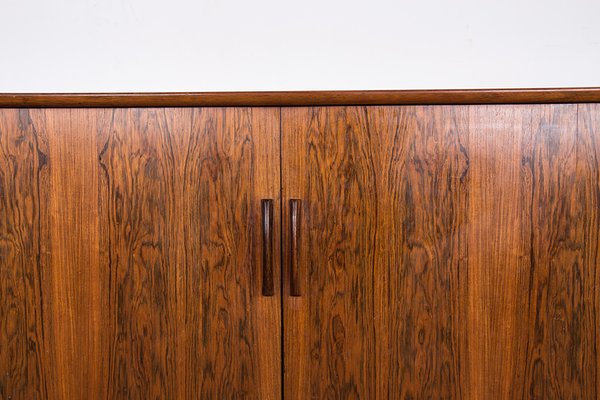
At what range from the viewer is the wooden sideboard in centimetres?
70

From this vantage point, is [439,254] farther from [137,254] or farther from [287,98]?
[137,254]

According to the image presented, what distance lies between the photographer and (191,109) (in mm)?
716

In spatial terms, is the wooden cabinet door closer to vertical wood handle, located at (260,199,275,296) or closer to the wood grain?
vertical wood handle, located at (260,199,275,296)

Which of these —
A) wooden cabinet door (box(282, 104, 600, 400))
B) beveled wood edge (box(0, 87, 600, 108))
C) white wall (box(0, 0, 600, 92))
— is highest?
white wall (box(0, 0, 600, 92))

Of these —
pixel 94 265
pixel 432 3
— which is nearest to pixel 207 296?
pixel 94 265

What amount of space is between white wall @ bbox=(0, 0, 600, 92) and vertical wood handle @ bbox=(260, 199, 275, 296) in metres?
0.41

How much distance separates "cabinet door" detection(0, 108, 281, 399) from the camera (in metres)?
0.72

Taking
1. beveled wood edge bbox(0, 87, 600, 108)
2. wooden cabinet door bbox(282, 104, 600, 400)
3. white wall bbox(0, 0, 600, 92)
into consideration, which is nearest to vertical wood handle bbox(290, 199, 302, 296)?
wooden cabinet door bbox(282, 104, 600, 400)

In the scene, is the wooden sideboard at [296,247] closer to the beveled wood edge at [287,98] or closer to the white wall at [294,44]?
the beveled wood edge at [287,98]

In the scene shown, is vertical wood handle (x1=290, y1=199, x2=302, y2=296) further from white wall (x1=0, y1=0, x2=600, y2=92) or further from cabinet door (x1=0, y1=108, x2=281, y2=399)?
white wall (x1=0, y1=0, x2=600, y2=92)

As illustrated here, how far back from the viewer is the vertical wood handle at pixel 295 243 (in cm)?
70

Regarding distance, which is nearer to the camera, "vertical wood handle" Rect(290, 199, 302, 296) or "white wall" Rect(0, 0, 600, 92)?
"vertical wood handle" Rect(290, 199, 302, 296)

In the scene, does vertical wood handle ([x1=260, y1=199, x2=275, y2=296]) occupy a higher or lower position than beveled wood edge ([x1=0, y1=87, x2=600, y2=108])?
lower

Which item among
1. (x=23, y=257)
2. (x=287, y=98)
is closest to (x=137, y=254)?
(x=23, y=257)
